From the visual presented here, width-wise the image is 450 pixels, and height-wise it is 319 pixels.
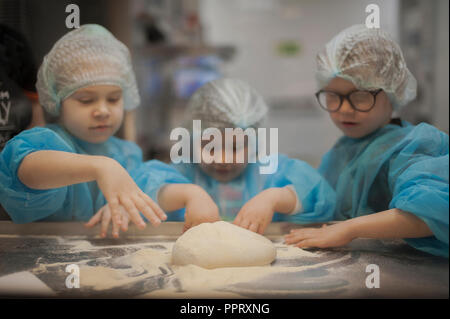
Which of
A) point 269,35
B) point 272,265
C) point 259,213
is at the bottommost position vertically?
point 272,265

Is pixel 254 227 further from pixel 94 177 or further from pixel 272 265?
pixel 94 177

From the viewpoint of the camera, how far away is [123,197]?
2.54 ft

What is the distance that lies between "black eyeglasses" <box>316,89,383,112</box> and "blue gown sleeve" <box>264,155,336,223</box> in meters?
0.15

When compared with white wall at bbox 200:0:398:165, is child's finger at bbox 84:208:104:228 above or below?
below

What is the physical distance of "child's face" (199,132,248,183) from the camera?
90cm

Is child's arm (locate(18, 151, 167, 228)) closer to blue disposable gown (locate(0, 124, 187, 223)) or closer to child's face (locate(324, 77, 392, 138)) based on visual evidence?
blue disposable gown (locate(0, 124, 187, 223))

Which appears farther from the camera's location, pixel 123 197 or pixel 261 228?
pixel 261 228

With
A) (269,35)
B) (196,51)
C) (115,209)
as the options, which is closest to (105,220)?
(115,209)

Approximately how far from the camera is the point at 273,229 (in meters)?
0.93

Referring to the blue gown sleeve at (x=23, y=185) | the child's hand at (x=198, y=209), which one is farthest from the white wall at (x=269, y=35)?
the blue gown sleeve at (x=23, y=185)

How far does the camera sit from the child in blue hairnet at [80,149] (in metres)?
0.80

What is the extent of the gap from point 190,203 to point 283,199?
0.20m

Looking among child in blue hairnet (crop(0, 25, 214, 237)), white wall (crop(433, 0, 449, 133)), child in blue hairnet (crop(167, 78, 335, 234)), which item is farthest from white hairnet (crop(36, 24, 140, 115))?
white wall (crop(433, 0, 449, 133))
